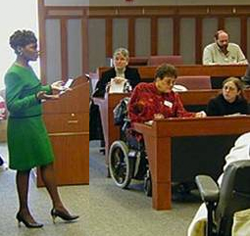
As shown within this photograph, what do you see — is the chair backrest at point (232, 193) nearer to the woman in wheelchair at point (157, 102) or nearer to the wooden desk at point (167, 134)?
the wooden desk at point (167, 134)

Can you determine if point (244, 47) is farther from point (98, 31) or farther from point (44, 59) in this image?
point (44, 59)

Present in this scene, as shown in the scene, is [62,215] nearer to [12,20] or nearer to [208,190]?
[208,190]

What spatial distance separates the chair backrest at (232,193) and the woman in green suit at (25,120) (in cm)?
207

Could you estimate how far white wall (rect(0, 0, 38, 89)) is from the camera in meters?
8.98

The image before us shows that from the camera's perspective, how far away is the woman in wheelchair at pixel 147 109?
17.7ft

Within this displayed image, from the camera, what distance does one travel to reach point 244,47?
10695 millimetres

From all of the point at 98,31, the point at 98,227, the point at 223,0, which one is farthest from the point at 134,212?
the point at 223,0

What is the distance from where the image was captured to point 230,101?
18.4ft

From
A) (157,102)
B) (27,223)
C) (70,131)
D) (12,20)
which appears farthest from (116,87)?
(12,20)

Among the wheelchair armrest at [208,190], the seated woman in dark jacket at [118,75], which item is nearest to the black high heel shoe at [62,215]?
the wheelchair armrest at [208,190]

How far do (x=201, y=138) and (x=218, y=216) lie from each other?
241 cm

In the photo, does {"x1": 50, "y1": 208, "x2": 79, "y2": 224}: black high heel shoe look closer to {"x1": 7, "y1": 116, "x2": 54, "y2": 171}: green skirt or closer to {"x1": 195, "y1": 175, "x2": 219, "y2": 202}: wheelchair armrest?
{"x1": 7, "y1": 116, "x2": 54, "y2": 171}: green skirt

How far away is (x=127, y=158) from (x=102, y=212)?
770 millimetres

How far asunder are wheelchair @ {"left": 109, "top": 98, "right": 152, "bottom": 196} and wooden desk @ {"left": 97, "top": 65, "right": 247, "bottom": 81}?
5.38 ft
